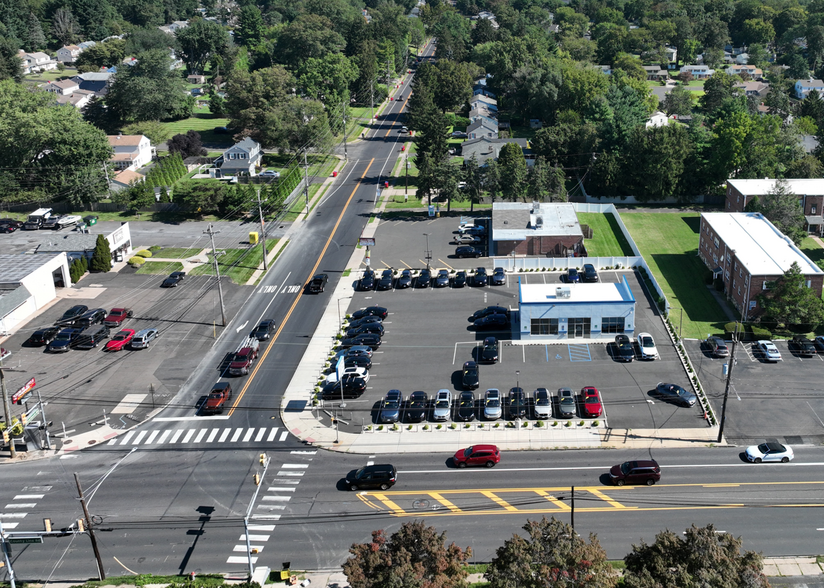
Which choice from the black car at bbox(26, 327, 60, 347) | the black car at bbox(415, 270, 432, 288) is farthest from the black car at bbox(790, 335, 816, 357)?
the black car at bbox(26, 327, 60, 347)

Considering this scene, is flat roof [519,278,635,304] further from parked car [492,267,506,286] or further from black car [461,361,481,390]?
black car [461,361,481,390]

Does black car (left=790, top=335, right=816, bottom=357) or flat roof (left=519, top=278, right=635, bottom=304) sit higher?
flat roof (left=519, top=278, right=635, bottom=304)

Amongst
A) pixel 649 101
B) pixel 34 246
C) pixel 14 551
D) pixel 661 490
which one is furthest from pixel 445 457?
pixel 649 101

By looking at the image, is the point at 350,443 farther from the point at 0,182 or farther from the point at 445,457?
the point at 0,182

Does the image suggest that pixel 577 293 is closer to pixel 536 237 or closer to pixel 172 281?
pixel 536 237

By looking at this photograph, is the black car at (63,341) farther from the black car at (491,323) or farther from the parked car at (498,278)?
the parked car at (498,278)

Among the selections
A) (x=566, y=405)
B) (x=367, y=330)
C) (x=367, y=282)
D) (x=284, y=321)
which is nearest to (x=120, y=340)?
(x=284, y=321)
